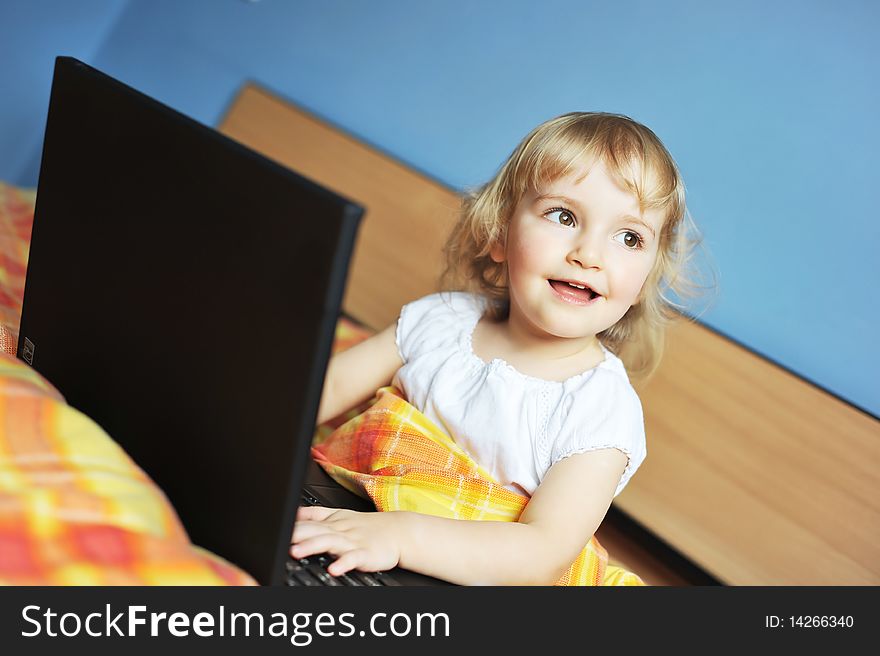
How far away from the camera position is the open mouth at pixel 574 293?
41.6 inches

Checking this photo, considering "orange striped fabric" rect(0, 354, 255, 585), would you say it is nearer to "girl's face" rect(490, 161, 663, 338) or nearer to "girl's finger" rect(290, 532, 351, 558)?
"girl's finger" rect(290, 532, 351, 558)

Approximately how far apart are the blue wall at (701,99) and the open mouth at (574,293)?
0.69 metres

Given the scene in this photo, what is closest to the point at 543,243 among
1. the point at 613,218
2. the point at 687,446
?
the point at 613,218

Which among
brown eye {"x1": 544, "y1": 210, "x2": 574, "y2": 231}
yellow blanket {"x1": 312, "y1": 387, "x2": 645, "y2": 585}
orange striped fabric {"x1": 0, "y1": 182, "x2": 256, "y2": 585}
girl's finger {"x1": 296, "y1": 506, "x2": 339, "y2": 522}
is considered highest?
brown eye {"x1": 544, "y1": 210, "x2": 574, "y2": 231}

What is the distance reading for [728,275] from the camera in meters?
1.68

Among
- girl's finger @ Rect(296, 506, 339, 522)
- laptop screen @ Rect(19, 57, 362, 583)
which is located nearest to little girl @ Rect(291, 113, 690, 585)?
girl's finger @ Rect(296, 506, 339, 522)

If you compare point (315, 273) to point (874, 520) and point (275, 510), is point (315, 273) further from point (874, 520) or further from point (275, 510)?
point (874, 520)

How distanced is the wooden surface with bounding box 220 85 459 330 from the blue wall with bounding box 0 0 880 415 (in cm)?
8

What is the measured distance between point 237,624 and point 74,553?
12 cm

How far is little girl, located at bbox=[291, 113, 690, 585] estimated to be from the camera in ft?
2.93

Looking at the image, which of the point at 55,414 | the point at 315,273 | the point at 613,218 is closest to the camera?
the point at 315,273

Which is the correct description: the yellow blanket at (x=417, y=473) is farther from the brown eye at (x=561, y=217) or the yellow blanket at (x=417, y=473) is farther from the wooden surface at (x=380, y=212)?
the wooden surface at (x=380, y=212)

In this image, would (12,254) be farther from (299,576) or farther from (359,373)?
(299,576)

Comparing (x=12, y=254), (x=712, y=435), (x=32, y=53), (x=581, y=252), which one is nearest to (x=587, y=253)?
(x=581, y=252)
